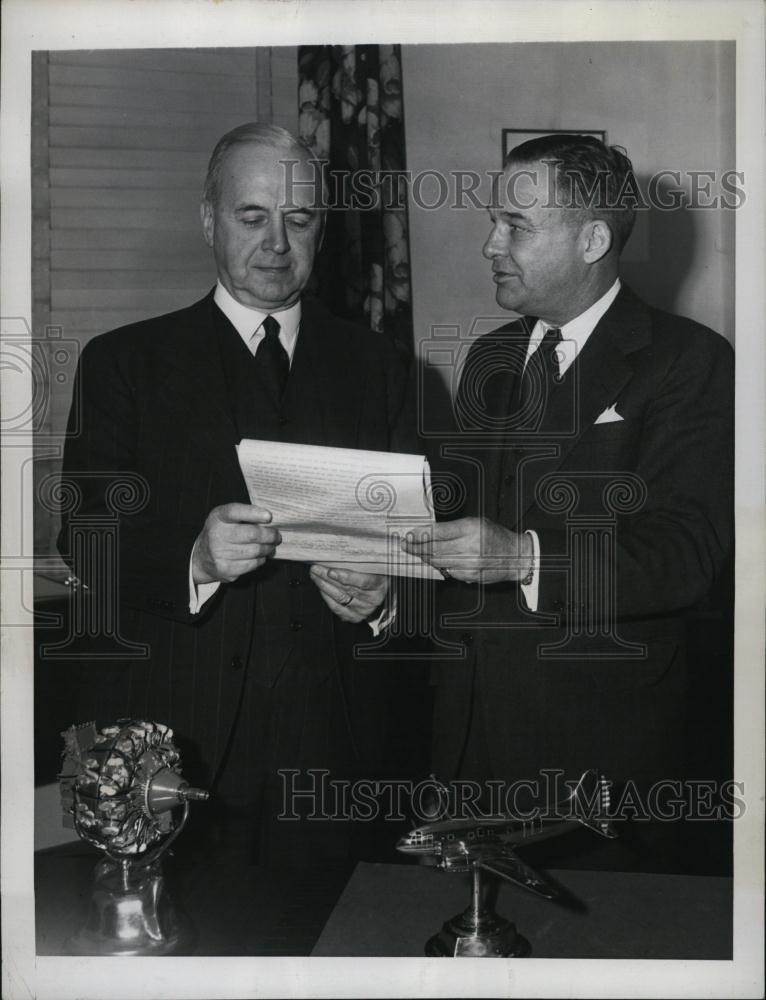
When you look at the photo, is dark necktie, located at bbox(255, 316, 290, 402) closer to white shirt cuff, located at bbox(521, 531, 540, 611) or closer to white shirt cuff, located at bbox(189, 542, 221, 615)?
white shirt cuff, located at bbox(189, 542, 221, 615)

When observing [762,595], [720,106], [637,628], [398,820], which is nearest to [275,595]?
[398,820]

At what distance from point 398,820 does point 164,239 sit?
4.19ft

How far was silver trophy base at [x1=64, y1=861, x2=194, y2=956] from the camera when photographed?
1.93 meters

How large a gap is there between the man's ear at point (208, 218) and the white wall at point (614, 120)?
40cm

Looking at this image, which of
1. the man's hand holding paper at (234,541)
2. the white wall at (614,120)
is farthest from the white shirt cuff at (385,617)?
the white wall at (614,120)

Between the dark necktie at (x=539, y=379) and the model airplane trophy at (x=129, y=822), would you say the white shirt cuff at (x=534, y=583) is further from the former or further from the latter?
the model airplane trophy at (x=129, y=822)

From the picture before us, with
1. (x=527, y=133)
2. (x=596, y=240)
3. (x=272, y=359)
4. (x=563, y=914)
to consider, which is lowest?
(x=563, y=914)

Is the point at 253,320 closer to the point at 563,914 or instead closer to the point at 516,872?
the point at 516,872

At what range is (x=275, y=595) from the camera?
2131 mm

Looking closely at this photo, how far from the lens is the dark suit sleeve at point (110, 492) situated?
7.07ft

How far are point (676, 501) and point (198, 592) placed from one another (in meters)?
0.97

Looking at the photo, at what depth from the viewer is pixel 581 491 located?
6.90 feet

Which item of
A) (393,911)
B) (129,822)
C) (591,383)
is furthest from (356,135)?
(393,911)

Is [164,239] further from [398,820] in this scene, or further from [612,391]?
[398,820]
